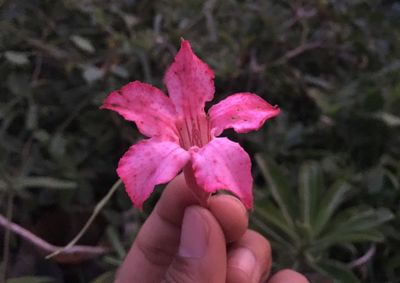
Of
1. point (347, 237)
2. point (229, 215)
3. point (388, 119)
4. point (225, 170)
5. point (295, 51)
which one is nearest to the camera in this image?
point (225, 170)

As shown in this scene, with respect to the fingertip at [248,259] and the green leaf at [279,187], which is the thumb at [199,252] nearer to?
the fingertip at [248,259]

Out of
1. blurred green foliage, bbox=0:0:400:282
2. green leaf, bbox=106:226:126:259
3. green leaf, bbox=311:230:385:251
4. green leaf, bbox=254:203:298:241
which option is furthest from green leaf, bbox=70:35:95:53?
green leaf, bbox=311:230:385:251

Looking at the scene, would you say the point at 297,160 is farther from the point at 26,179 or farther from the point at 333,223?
the point at 26,179

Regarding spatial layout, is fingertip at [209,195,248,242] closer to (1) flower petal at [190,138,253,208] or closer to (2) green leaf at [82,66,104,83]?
(1) flower petal at [190,138,253,208]

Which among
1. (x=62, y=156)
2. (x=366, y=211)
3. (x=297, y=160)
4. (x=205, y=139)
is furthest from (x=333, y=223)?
(x=62, y=156)

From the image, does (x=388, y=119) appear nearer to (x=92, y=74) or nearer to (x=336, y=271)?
(x=336, y=271)

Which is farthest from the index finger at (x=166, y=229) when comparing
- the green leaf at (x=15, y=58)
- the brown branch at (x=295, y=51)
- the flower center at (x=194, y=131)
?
the brown branch at (x=295, y=51)

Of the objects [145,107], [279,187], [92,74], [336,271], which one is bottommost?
[336,271]

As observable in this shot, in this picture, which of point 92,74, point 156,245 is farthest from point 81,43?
point 156,245
